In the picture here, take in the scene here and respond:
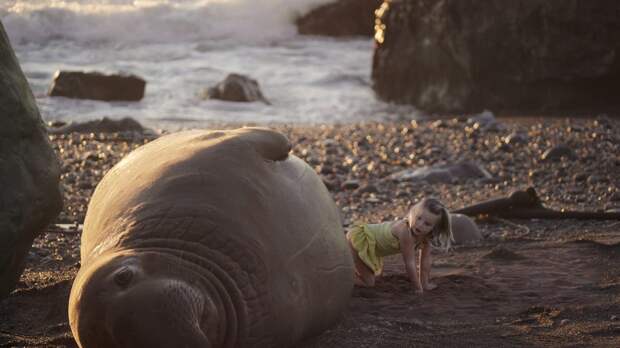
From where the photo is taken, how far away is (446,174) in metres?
9.11

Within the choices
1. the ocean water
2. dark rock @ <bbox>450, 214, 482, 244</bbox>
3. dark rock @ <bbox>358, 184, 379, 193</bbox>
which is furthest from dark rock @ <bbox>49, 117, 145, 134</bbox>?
dark rock @ <bbox>450, 214, 482, 244</bbox>

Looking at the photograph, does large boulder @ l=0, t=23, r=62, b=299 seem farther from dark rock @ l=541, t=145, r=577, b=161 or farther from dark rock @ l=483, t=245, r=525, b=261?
dark rock @ l=541, t=145, r=577, b=161

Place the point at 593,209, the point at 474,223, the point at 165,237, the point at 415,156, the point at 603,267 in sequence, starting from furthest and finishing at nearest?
the point at 415,156 < the point at 593,209 < the point at 474,223 < the point at 603,267 < the point at 165,237

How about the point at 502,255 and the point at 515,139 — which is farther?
the point at 515,139

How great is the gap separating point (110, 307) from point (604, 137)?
761cm

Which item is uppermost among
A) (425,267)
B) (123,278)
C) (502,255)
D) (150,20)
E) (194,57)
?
(123,278)

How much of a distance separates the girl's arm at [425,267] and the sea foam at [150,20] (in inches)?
580

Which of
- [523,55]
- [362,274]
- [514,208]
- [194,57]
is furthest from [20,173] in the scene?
[194,57]

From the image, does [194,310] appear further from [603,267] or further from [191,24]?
[191,24]

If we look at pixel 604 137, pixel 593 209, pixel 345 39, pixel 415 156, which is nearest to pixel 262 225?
pixel 593 209

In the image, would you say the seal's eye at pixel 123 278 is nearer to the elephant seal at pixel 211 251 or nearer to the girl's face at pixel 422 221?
the elephant seal at pixel 211 251

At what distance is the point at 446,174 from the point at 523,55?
14.7ft

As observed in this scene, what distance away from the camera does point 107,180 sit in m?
4.98

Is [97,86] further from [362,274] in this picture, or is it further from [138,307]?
[138,307]
